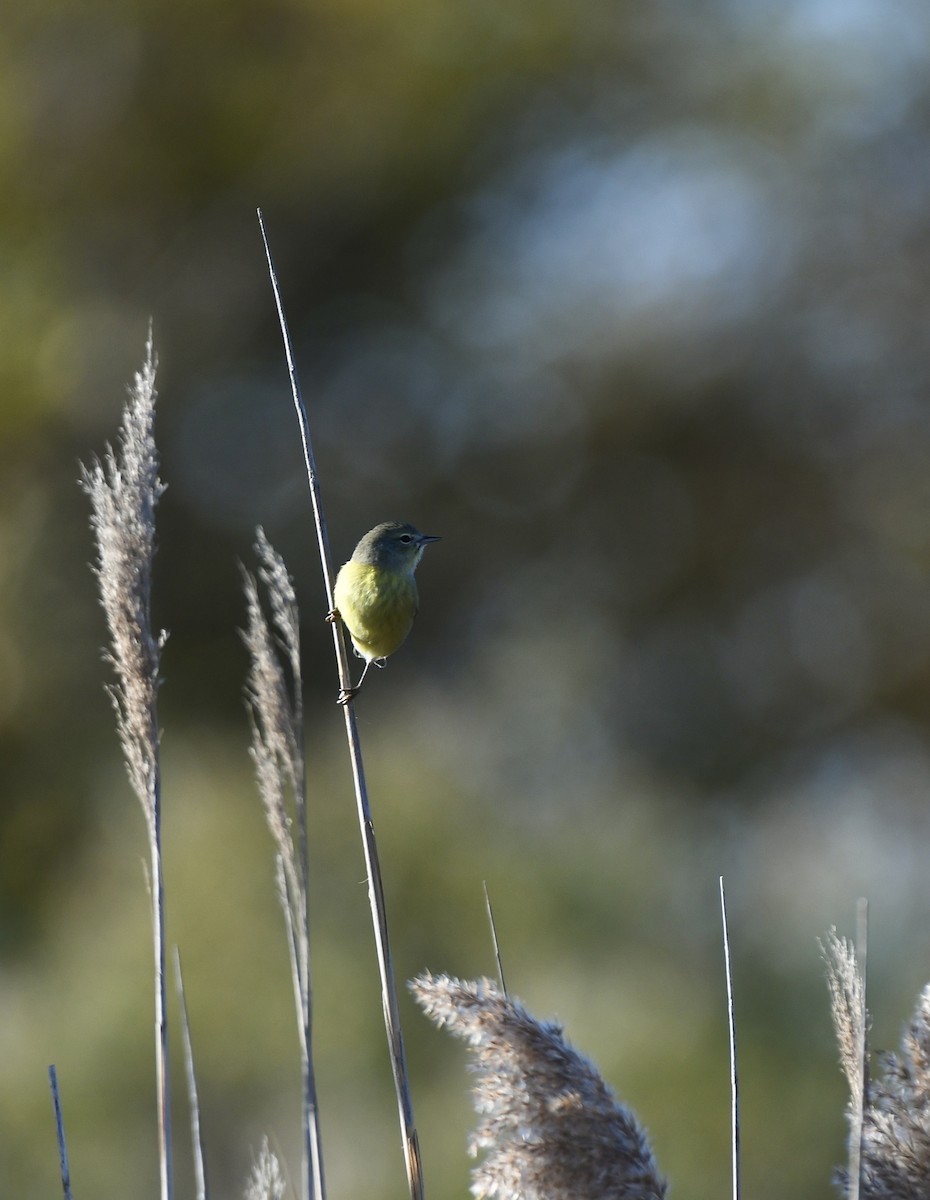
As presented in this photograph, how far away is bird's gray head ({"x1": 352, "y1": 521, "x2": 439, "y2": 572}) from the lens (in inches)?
121

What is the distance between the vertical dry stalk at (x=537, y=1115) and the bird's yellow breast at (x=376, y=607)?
1649 mm

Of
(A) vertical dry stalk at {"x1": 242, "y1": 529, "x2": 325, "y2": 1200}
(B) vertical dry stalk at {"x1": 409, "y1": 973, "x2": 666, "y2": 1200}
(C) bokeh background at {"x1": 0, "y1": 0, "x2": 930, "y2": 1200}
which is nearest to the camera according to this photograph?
(B) vertical dry stalk at {"x1": 409, "y1": 973, "x2": 666, "y2": 1200}

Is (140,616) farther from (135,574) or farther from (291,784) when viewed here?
(291,784)

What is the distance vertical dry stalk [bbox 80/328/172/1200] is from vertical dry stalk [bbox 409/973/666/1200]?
0.37 m

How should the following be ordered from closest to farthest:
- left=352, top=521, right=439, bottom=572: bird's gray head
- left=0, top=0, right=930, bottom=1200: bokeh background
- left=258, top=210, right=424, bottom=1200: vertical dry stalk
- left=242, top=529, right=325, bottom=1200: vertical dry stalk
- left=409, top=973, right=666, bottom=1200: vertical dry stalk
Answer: left=409, top=973, right=666, bottom=1200: vertical dry stalk → left=242, top=529, right=325, bottom=1200: vertical dry stalk → left=258, top=210, right=424, bottom=1200: vertical dry stalk → left=352, top=521, right=439, bottom=572: bird's gray head → left=0, top=0, right=930, bottom=1200: bokeh background

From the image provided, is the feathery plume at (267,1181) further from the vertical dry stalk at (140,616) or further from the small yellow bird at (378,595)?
the small yellow bird at (378,595)

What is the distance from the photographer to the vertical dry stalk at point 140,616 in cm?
151

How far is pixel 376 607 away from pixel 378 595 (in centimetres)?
3

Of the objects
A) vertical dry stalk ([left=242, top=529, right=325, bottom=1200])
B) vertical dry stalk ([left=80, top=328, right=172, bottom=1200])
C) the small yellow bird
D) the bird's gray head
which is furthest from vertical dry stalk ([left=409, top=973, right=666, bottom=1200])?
the bird's gray head

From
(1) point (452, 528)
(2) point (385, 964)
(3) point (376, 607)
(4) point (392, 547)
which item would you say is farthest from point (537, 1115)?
(1) point (452, 528)

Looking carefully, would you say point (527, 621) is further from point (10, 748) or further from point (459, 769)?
point (10, 748)

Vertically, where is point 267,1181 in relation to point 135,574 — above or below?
below

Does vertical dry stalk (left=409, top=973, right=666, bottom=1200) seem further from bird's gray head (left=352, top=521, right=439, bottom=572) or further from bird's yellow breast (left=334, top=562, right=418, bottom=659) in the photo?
bird's gray head (left=352, top=521, right=439, bottom=572)

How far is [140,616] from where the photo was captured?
155 cm
